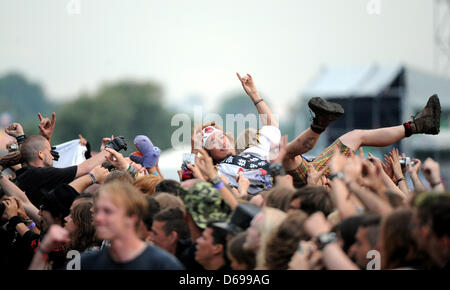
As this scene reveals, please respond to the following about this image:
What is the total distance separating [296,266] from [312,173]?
7.10ft

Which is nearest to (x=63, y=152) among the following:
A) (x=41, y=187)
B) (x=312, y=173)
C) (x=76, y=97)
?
(x=41, y=187)

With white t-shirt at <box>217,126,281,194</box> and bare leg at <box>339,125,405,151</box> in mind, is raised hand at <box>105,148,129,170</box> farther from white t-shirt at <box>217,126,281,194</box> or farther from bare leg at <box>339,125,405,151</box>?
bare leg at <box>339,125,405,151</box>

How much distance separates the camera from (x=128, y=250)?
3195 millimetres

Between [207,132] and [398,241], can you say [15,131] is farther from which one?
[398,241]

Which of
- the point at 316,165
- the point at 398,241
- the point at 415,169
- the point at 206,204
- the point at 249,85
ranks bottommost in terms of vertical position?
the point at 316,165

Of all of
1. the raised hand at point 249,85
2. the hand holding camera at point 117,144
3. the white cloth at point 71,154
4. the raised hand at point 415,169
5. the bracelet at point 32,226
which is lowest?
the bracelet at point 32,226

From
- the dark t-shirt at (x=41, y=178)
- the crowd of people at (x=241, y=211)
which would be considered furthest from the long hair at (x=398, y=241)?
the dark t-shirt at (x=41, y=178)

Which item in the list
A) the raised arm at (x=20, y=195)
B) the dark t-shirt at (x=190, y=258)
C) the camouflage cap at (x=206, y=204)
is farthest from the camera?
the raised arm at (x=20, y=195)

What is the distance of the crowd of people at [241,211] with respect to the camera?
121 inches

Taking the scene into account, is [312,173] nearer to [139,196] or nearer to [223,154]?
[223,154]

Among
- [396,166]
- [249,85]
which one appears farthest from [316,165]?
[249,85]

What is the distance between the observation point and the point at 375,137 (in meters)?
5.60

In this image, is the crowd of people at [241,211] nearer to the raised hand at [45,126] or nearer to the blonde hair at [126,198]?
the blonde hair at [126,198]

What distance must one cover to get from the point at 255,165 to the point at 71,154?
2.53 m
